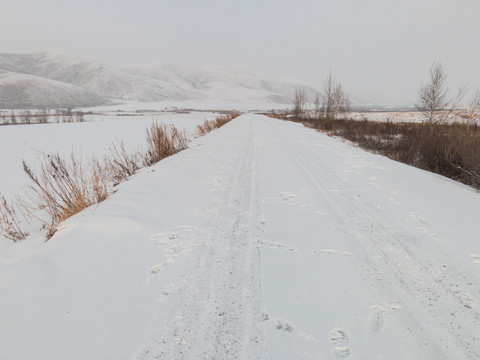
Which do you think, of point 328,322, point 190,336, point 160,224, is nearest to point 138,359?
point 190,336

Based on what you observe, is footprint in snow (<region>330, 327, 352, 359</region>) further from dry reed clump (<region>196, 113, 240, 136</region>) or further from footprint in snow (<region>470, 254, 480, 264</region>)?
dry reed clump (<region>196, 113, 240, 136</region>)

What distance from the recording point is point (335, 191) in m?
4.82

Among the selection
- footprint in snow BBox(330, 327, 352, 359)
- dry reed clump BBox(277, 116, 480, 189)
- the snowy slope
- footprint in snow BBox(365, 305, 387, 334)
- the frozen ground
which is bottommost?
footprint in snow BBox(330, 327, 352, 359)

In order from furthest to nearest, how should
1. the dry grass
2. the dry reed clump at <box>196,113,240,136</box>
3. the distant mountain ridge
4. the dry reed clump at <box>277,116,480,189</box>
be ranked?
the distant mountain ridge, the dry reed clump at <box>196,113,240,136</box>, the dry reed clump at <box>277,116,480,189</box>, the dry grass

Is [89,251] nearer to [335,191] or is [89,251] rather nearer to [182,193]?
[182,193]

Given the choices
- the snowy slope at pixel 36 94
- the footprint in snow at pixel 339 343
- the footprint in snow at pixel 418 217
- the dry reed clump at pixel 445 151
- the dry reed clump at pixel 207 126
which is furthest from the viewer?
the snowy slope at pixel 36 94

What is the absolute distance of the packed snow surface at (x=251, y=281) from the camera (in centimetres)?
171

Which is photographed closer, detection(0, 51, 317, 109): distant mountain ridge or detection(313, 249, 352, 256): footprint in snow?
detection(313, 249, 352, 256): footprint in snow

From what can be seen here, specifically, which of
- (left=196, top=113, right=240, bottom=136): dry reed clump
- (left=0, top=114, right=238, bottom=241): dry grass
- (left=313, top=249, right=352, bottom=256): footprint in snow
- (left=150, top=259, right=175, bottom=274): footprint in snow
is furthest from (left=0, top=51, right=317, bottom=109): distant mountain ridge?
(left=313, top=249, right=352, bottom=256): footprint in snow

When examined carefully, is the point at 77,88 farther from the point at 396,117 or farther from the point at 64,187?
the point at 64,187

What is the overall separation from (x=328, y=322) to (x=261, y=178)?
13.5 feet

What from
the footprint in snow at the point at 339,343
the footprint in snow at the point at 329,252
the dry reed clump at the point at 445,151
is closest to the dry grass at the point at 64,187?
the footprint in snow at the point at 329,252

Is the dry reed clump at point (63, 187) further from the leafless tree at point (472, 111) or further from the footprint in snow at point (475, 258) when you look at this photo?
the leafless tree at point (472, 111)

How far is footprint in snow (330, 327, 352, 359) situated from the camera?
1.64 metres
